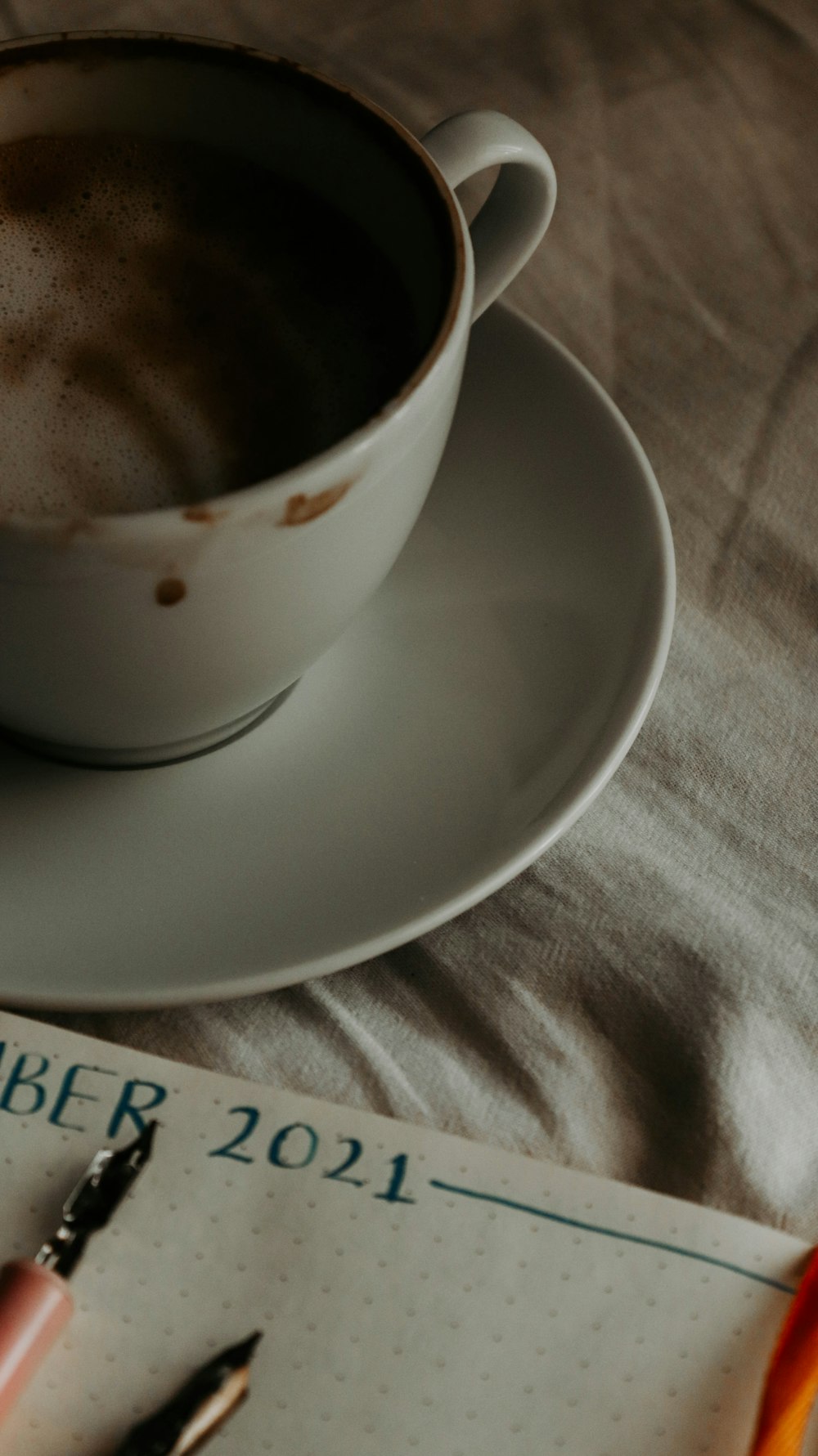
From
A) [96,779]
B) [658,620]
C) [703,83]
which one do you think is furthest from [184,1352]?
[703,83]

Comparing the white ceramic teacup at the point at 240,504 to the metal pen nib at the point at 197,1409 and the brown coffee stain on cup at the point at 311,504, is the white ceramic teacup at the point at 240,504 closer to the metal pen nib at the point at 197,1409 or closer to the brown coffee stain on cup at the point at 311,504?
the brown coffee stain on cup at the point at 311,504

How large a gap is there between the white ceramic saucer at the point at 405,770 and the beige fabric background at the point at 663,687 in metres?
0.05

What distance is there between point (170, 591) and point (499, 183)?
284 mm

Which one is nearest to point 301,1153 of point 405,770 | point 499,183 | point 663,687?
point 405,770

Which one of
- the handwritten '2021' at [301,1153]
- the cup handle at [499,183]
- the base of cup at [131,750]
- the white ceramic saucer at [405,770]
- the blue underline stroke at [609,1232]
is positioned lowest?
the blue underline stroke at [609,1232]

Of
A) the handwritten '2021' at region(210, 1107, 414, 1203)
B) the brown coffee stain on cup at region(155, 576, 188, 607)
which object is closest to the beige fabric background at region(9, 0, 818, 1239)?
the handwritten '2021' at region(210, 1107, 414, 1203)

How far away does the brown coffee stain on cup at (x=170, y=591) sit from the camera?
1.31 ft

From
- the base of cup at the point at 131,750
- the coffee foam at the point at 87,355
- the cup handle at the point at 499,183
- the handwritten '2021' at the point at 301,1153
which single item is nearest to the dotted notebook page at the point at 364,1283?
the handwritten '2021' at the point at 301,1153

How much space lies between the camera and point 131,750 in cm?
51

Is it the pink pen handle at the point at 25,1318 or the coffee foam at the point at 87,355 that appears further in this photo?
the coffee foam at the point at 87,355

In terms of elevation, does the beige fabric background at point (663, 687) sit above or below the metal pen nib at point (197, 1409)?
below

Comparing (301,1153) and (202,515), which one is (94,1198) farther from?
(202,515)

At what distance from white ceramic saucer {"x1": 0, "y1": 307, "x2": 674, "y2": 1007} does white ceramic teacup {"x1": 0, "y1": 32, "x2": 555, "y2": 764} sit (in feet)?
0.10

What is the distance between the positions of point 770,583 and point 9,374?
387 millimetres
